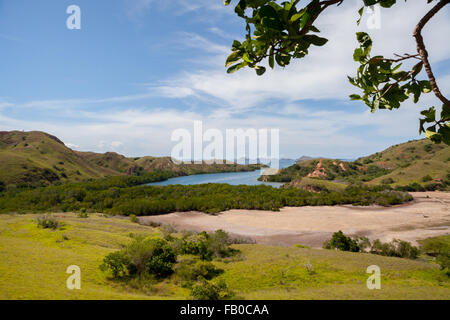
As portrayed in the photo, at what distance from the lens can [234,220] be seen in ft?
108

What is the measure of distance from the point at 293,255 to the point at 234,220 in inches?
800

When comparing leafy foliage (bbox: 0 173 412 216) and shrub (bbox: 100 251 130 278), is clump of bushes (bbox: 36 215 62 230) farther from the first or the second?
leafy foliage (bbox: 0 173 412 216)

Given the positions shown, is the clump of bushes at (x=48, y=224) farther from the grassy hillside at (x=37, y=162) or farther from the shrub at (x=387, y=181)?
the shrub at (x=387, y=181)

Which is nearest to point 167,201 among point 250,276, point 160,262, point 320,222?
point 320,222

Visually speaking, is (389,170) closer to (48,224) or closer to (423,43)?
(48,224)

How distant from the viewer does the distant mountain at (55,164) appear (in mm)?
69875

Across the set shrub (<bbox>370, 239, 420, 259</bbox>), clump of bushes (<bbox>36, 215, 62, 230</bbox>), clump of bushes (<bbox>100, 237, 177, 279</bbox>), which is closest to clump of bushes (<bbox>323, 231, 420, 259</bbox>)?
shrub (<bbox>370, 239, 420, 259</bbox>)

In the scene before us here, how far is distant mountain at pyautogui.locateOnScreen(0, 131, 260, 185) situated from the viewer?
6988 centimetres

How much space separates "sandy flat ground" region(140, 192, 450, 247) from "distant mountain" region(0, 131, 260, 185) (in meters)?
63.3

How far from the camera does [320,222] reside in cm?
2961

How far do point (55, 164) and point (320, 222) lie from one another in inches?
4166

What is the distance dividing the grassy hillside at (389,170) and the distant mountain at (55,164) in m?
75.9
